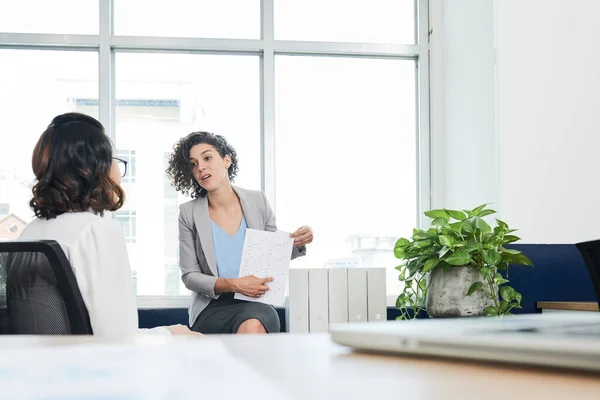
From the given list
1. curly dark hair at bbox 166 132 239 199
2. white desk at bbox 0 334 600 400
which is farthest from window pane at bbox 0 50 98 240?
white desk at bbox 0 334 600 400

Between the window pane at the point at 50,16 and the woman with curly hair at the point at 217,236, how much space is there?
125 centimetres

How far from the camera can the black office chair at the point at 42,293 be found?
1.48 m

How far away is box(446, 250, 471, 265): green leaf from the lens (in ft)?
7.67

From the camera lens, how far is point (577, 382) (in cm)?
27

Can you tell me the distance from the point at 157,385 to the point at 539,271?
2.99 m

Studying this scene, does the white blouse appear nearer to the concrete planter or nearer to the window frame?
the concrete planter

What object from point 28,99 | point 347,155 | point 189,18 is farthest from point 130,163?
point 347,155

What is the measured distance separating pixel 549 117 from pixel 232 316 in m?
1.92

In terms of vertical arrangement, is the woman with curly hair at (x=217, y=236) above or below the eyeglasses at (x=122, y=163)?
below

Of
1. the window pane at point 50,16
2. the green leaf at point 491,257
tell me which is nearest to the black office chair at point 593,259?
the green leaf at point 491,257

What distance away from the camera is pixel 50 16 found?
4.21 metres

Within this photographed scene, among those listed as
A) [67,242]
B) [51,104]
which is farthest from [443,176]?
[67,242]

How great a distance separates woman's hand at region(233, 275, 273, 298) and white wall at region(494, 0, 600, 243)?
1368mm

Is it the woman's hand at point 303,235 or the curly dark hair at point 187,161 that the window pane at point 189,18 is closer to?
the curly dark hair at point 187,161
